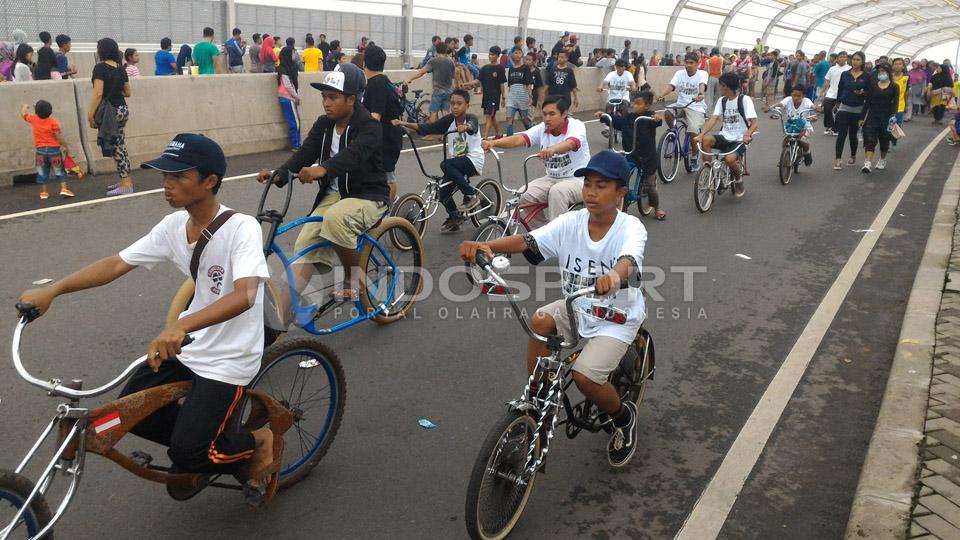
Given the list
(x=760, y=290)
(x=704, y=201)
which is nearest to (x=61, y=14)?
(x=704, y=201)

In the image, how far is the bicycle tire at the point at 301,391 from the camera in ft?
12.1

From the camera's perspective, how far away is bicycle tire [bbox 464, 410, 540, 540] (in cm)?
335

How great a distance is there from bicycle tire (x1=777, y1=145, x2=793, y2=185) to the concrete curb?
5.28 metres

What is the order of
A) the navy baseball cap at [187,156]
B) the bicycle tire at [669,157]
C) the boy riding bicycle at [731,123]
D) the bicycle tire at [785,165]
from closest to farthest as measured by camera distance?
the navy baseball cap at [187,156]
the boy riding bicycle at [731,123]
the bicycle tire at [669,157]
the bicycle tire at [785,165]

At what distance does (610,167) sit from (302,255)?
251cm

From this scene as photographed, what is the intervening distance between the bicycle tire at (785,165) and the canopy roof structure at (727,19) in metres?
12.8

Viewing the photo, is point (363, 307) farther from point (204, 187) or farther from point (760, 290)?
point (760, 290)

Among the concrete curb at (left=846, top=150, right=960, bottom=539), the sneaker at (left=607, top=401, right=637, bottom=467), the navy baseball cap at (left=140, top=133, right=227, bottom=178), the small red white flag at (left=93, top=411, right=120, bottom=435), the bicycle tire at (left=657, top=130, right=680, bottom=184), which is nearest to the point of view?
the small red white flag at (left=93, top=411, right=120, bottom=435)

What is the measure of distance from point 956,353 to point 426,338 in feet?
12.7

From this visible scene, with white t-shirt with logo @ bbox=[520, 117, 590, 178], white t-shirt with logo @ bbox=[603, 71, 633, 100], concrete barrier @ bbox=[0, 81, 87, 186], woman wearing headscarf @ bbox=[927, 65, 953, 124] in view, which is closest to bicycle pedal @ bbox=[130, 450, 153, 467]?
white t-shirt with logo @ bbox=[520, 117, 590, 178]

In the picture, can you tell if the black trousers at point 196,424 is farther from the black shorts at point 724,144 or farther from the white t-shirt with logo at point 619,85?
the white t-shirt with logo at point 619,85

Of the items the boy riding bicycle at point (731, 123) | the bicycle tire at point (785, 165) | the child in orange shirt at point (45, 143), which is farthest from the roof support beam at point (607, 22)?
the child in orange shirt at point (45, 143)

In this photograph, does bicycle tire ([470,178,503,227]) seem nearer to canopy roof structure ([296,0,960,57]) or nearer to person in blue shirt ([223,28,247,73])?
person in blue shirt ([223,28,247,73])

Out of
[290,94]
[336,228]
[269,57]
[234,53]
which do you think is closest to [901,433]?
[336,228]
